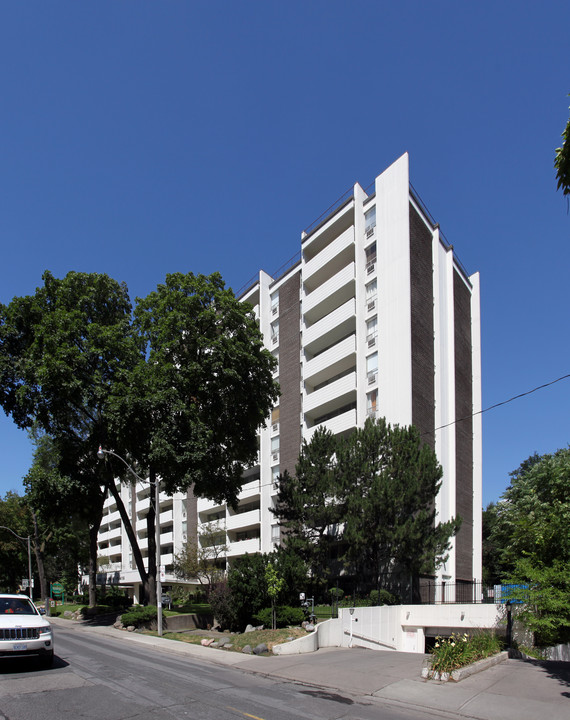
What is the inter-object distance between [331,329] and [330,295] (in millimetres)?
2725

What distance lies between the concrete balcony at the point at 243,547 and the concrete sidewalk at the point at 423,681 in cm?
2811

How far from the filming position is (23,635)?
1241 cm

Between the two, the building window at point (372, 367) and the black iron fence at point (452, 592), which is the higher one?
the building window at point (372, 367)

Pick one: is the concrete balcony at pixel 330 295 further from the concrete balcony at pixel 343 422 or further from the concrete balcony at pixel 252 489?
the concrete balcony at pixel 252 489

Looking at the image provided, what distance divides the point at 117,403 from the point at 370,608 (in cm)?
1471

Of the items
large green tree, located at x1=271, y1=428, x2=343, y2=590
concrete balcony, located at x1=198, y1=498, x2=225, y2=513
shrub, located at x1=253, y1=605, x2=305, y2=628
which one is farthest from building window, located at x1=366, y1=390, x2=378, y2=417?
concrete balcony, located at x1=198, y1=498, x2=225, y2=513

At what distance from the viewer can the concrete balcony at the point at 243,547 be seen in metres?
46.8

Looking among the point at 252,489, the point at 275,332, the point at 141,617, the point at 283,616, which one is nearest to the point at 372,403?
the point at 275,332

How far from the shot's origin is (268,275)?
5388cm

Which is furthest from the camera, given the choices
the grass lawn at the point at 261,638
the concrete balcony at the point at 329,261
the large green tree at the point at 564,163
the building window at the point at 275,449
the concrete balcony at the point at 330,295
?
the building window at the point at 275,449

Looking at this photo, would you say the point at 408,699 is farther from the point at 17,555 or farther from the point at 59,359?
the point at 17,555

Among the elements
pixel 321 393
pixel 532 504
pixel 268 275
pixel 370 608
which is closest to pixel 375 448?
pixel 370 608

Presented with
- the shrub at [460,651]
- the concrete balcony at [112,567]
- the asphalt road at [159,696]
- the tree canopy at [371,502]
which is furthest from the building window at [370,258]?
the concrete balcony at [112,567]

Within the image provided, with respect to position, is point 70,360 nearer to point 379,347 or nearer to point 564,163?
point 379,347
